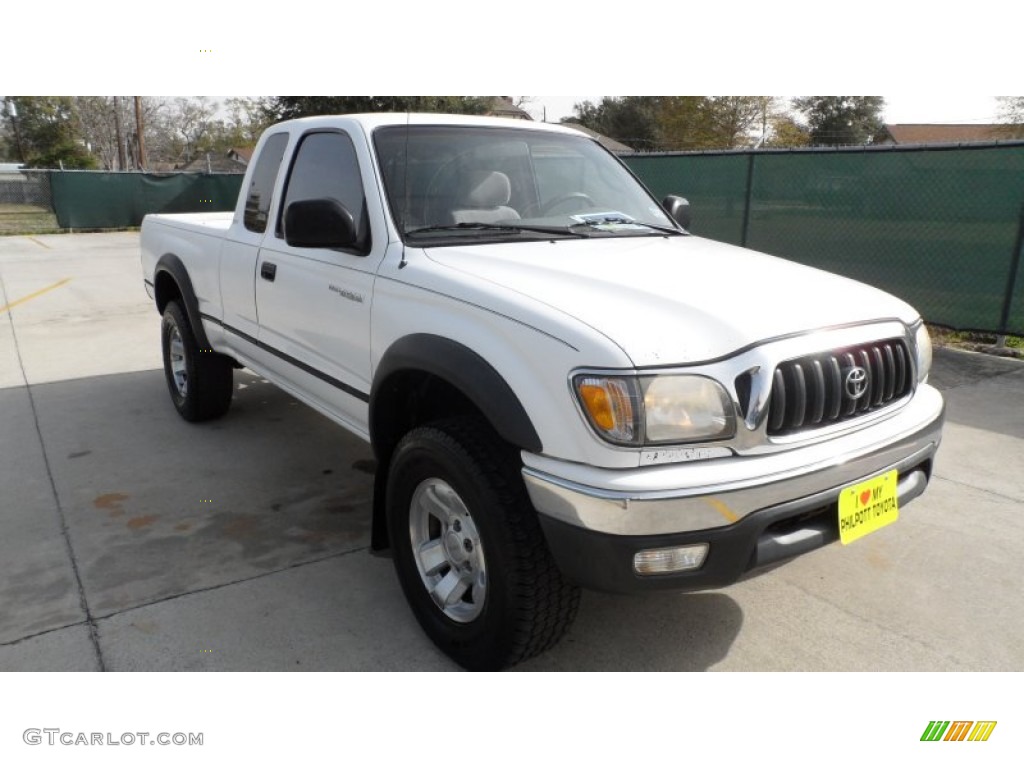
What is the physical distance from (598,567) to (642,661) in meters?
0.81

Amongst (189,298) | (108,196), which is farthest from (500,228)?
(108,196)

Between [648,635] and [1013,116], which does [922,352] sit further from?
[1013,116]

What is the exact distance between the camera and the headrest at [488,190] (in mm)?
3408

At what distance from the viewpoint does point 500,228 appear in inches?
130

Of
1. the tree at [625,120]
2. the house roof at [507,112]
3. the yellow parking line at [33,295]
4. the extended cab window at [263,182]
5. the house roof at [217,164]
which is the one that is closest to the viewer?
the extended cab window at [263,182]

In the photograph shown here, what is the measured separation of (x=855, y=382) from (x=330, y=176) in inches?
97.2

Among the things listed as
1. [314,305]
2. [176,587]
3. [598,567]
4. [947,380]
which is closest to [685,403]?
[598,567]

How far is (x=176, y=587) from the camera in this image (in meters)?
3.31

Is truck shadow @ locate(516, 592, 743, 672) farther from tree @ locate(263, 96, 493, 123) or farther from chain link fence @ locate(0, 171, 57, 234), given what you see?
chain link fence @ locate(0, 171, 57, 234)

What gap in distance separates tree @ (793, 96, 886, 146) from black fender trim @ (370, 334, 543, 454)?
4361 cm

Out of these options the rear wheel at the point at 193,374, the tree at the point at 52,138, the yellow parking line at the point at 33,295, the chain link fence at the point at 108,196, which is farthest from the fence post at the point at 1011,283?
the tree at the point at 52,138

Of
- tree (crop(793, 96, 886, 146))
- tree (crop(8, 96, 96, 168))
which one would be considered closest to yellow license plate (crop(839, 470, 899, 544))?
tree (crop(793, 96, 886, 146))

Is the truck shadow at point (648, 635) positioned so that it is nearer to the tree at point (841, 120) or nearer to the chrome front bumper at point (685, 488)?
the chrome front bumper at point (685, 488)

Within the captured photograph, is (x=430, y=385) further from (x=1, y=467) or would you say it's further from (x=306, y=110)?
(x=306, y=110)
